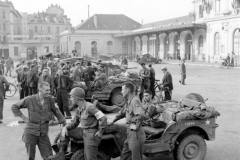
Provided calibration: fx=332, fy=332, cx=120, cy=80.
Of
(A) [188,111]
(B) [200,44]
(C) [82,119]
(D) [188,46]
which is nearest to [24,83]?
(A) [188,111]

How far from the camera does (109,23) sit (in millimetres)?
63625

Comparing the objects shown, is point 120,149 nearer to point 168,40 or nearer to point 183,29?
point 183,29

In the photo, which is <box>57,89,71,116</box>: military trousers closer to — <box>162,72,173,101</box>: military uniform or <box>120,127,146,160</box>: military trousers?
<box>162,72,173,101</box>: military uniform

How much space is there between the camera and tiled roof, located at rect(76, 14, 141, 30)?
61522mm

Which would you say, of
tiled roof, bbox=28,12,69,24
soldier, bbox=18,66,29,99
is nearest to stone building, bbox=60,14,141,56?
tiled roof, bbox=28,12,69,24

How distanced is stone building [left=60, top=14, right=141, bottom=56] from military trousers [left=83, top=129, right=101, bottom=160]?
5342 centimetres

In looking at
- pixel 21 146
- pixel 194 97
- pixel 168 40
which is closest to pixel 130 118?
pixel 194 97

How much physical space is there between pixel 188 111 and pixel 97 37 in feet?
182

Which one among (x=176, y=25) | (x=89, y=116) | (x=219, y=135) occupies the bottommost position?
(x=219, y=135)

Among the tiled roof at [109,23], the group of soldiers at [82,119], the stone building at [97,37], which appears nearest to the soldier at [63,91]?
the group of soldiers at [82,119]

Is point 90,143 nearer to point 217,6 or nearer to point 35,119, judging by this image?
point 35,119

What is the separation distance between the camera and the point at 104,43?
200 feet

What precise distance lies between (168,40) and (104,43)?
1607cm

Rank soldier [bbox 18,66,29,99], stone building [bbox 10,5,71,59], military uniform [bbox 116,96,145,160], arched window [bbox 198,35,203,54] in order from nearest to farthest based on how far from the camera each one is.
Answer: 1. military uniform [bbox 116,96,145,160]
2. soldier [bbox 18,66,29,99]
3. arched window [bbox 198,35,203,54]
4. stone building [bbox 10,5,71,59]
